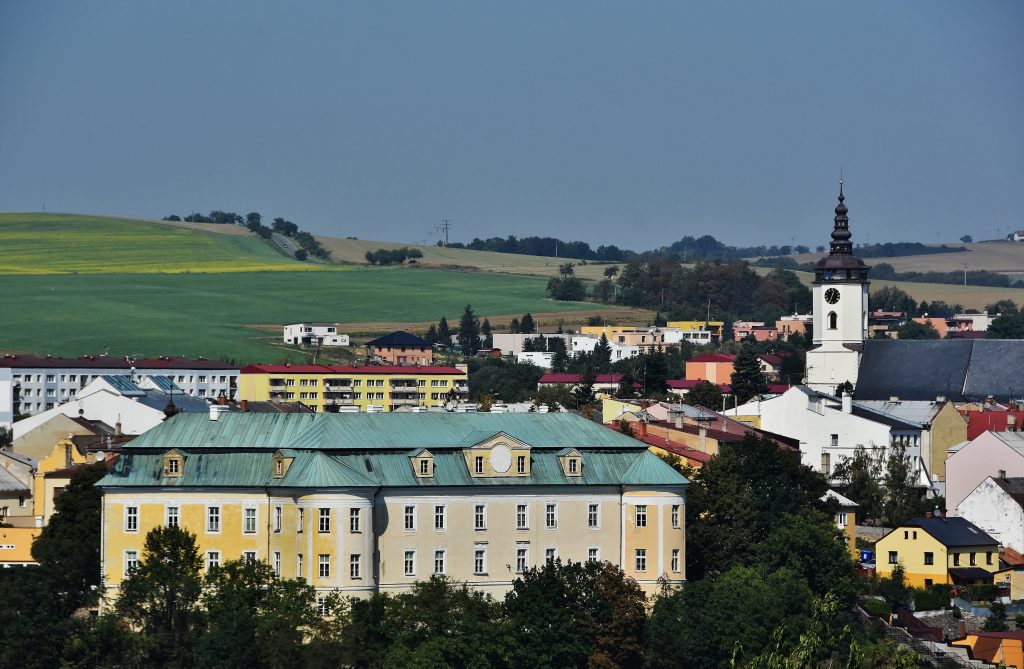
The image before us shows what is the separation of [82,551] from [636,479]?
17.9 meters

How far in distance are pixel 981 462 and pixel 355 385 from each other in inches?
3167

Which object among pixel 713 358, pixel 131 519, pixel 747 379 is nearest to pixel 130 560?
pixel 131 519

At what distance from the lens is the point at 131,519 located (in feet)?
231

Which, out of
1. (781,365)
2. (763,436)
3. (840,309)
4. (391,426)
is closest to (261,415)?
(391,426)

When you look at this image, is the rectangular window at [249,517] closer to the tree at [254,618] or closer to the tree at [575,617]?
the tree at [254,618]

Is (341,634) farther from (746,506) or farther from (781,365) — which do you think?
(781,365)

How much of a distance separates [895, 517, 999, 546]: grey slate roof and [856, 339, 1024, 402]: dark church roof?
126 ft

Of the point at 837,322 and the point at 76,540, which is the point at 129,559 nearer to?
the point at 76,540

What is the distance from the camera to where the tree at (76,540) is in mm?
71875

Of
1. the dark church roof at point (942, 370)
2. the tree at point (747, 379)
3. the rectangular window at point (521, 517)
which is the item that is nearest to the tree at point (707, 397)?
the tree at point (747, 379)

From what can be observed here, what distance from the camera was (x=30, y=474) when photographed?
90500mm

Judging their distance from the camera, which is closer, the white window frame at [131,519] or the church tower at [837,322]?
the white window frame at [131,519]

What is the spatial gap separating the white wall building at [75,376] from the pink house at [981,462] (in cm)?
6653

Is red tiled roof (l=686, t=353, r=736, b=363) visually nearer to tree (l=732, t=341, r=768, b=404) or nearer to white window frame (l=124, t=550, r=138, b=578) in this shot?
tree (l=732, t=341, r=768, b=404)
